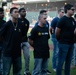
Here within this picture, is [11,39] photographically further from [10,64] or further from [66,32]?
[66,32]

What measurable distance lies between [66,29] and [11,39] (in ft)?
4.70

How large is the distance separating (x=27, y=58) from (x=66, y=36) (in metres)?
1.76

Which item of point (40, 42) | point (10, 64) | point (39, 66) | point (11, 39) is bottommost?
point (39, 66)

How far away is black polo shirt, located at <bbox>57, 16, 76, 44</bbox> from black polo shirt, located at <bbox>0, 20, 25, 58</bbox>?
1.14m

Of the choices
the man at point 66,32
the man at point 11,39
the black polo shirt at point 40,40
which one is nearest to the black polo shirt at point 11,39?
the man at point 11,39

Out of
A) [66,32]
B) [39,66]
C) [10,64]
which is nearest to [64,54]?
[66,32]

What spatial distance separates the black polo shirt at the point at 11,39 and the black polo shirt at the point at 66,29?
1139 mm

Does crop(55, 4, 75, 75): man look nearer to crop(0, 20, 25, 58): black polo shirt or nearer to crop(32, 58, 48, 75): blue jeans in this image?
crop(32, 58, 48, 75): blue jeans

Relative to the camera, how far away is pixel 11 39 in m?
6.20

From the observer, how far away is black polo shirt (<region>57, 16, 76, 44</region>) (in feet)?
22.4

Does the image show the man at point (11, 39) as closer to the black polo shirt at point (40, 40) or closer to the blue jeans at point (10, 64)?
the blue jeans at point (10, 64)

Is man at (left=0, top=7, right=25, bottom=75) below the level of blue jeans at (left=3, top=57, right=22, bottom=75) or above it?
above

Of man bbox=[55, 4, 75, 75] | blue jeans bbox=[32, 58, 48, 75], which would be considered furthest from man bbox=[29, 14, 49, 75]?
man bbox=[55, 4, 75, 75]

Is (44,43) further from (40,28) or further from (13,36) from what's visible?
(13,36)
